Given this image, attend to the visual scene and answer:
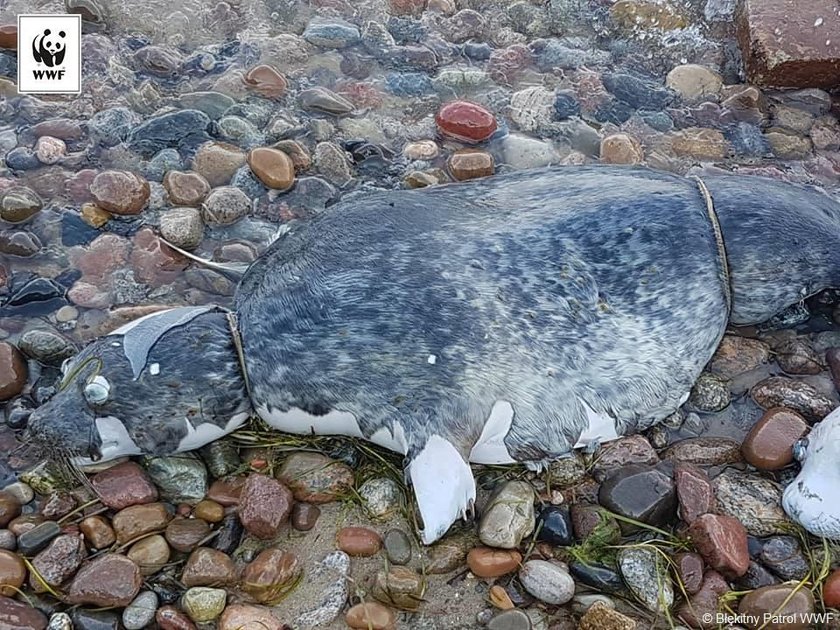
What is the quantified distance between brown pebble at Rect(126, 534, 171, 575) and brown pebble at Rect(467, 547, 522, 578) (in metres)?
1.20

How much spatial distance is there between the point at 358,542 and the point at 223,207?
2100 mm

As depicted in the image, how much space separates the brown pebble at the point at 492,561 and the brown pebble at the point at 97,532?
1425 millimetres

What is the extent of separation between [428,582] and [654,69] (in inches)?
156

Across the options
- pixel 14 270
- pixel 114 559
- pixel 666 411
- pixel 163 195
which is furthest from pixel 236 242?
pixel 666 411

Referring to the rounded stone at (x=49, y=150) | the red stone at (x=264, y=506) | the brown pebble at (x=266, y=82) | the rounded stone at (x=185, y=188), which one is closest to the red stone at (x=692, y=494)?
the red stone at (x=264, y=506)

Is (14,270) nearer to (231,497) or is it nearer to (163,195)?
(163,195)

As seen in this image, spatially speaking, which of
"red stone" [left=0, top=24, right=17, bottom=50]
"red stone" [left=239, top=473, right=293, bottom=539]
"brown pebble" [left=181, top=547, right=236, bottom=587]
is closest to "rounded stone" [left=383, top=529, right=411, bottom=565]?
"red stone" [left=239, top=473, right=293, bottom=539]

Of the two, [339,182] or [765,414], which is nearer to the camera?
[765,414]

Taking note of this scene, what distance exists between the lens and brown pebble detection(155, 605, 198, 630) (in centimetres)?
338

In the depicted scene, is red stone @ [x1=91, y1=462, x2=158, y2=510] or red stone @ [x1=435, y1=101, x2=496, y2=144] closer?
red stone @ [x1=91, y1=462, x2=158, y2=510]

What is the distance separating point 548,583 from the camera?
349cm

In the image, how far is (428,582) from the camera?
3.60m

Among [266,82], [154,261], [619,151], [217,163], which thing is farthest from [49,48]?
[619,151]

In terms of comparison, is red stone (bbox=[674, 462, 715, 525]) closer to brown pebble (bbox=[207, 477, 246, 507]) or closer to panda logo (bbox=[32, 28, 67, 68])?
brown pebble (bbox=[207, 477, 246, 507])
